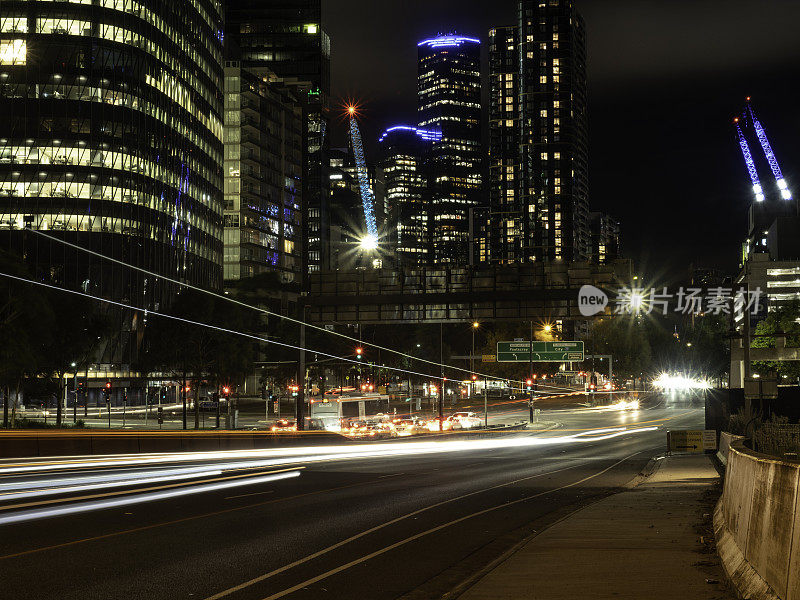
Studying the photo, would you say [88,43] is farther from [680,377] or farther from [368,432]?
[680,377]

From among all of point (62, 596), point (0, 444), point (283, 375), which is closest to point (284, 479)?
point (0, 444)

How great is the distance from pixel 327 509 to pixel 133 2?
9694 centimetres

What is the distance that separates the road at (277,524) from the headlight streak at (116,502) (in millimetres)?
63

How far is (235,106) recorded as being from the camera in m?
138

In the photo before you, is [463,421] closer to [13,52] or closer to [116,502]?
[116,502]

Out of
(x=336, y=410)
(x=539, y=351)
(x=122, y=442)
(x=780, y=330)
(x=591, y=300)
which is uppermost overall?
(x=591, y=300)

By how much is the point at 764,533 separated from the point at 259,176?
5429 inches

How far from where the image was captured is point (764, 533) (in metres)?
8.86

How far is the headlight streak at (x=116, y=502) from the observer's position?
17.6 m

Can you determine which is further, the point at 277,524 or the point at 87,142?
the point at 87,142

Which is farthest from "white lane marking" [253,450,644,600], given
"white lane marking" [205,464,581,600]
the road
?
"white lane marking" [205,464,581,600]

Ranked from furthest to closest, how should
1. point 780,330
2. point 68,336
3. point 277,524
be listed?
point 780,330
point 68,336
point 277,524

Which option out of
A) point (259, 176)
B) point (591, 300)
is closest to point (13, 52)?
point (259, 176)

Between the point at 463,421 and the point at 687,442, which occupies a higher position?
the point at 687,442
